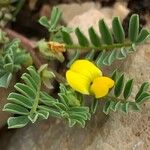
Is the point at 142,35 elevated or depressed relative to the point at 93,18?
elevated

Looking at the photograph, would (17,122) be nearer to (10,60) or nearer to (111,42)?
(10,60)

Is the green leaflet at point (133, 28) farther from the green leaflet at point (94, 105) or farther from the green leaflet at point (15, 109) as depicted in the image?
the green leaflet at point (15, 109)

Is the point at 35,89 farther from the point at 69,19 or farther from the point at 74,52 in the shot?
the point at 69,19

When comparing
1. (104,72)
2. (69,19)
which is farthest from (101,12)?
(104,72)

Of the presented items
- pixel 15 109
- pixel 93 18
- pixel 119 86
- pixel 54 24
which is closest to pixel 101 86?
pixel 119 86

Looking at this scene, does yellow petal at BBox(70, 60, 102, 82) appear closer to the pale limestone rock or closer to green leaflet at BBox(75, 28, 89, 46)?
green leaflet at BBox(75, 28, 89, 46)

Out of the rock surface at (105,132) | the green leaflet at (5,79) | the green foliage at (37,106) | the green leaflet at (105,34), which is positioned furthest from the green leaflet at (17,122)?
the green leaflet at (105,34)

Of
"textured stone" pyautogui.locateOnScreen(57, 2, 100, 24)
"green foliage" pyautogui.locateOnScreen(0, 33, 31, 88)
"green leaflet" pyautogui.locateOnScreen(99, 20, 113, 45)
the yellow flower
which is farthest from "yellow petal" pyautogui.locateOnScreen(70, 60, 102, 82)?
"textured stone" pyautogui.locateOnScreen(57, 2, 100, 24)
